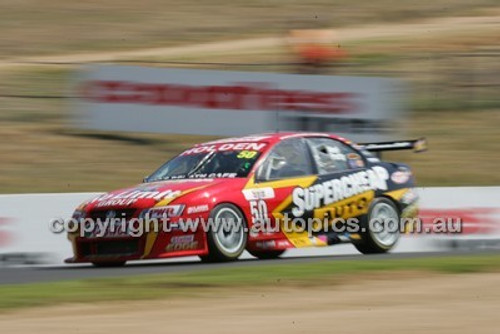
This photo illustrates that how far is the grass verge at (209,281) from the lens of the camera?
8727 mm

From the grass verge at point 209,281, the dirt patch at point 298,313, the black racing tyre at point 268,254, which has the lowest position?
the black racing tyre at point 268,254

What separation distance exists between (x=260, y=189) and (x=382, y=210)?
1.82 m

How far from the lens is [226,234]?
11547 millimetres

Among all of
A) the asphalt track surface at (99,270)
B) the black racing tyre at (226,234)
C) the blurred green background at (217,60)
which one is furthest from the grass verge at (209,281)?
the blurred green background at (217,60)

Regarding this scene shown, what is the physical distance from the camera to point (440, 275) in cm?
1016

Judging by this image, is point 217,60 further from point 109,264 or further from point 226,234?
point 226,234

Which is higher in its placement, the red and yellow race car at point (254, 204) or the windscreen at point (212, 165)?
the windscreen at point (212, 165)

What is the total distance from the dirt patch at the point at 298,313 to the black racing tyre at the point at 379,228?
343 cm

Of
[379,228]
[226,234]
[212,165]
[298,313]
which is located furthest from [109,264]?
[298,313]

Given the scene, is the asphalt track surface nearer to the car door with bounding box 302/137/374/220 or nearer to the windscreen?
the car door with bounding box 302/137/374/220
